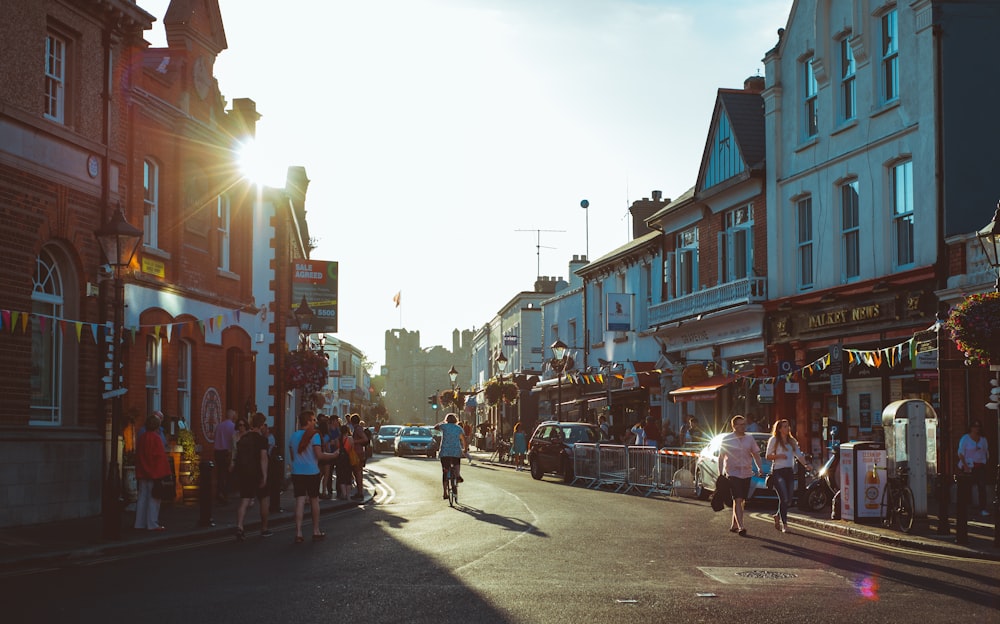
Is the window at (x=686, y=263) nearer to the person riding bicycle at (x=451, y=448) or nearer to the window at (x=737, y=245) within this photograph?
the window at (x=737, y=245)

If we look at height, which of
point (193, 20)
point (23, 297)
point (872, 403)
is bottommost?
point (872, 403)

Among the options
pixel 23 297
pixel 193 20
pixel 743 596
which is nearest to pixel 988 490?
pixel 743 596

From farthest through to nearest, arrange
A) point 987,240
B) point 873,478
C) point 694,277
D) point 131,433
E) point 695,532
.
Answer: point 694,277 → point 131,433 → point 873,478 → point 695,532 → point 987,240

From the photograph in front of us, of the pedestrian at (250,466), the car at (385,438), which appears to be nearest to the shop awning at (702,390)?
the pedestrian at (250,466)

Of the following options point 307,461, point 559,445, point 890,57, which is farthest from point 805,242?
point 307,461

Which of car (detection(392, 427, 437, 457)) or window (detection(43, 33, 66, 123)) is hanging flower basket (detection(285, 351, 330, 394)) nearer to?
window (detection(43, 33, 66, 123))

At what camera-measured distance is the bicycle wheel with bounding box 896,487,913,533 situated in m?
16.6

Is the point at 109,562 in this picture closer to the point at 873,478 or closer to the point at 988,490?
the point at 873,478

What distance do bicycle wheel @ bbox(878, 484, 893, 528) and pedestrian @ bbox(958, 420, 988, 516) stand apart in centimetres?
258

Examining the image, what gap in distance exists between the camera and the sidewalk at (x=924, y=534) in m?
14.4

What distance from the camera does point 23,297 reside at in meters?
18.0

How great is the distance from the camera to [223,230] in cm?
2731

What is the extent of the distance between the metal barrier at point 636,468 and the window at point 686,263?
26.9 feet

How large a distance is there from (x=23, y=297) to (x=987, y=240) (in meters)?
14.6
